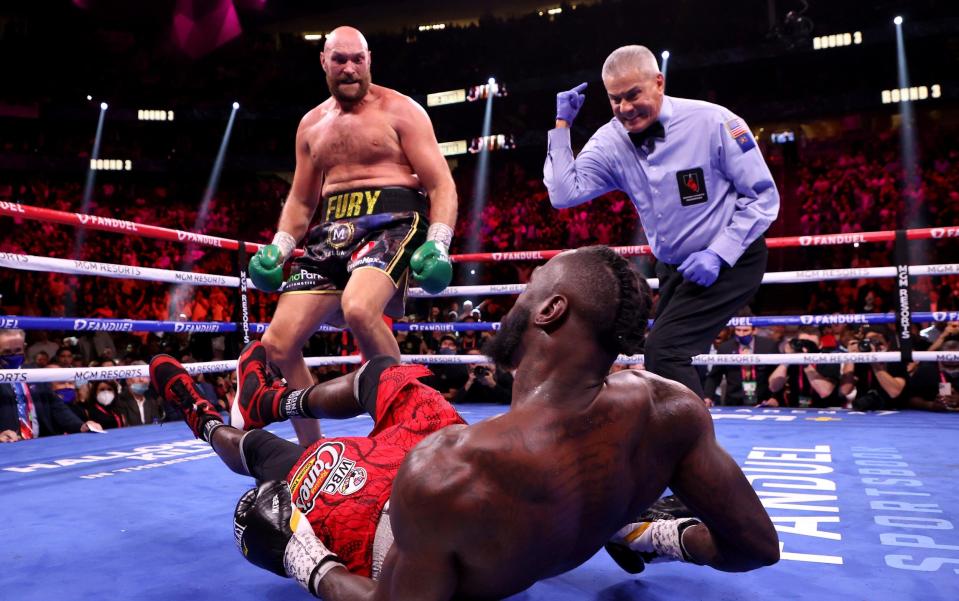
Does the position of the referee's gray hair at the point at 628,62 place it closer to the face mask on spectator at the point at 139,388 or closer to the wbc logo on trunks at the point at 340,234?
the wbc logo on trunks at the point at 340,234

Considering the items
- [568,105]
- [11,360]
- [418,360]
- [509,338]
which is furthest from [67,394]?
[509,338]

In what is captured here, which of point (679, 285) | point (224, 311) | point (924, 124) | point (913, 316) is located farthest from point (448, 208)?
point (924, 124)

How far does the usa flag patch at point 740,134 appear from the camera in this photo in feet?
6.11

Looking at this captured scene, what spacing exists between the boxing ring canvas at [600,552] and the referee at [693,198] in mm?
510

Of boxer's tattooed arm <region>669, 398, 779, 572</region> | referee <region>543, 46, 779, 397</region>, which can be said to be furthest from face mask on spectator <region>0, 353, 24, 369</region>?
boxer's tattooed arm <region>669, 398, 779, 572</region>

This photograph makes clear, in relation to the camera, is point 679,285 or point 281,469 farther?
point 679,285

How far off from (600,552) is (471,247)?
1115 centimetres

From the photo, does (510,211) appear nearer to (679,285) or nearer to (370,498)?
(679,285)

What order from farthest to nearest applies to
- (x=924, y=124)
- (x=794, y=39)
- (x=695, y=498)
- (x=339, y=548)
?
(x=924, y=124)
(x=794, y=39)
(x=339, y=548)
(x=695, y=498)

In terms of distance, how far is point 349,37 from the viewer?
222 centimetres

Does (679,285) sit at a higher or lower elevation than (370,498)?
higher

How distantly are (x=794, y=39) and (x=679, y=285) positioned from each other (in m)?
10.5

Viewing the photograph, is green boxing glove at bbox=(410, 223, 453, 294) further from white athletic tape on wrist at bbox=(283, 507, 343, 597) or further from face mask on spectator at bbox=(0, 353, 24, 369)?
face mask on spectator at bbox=(0, 353, 24, 369)

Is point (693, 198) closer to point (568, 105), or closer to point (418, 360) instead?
point (568, 105)
